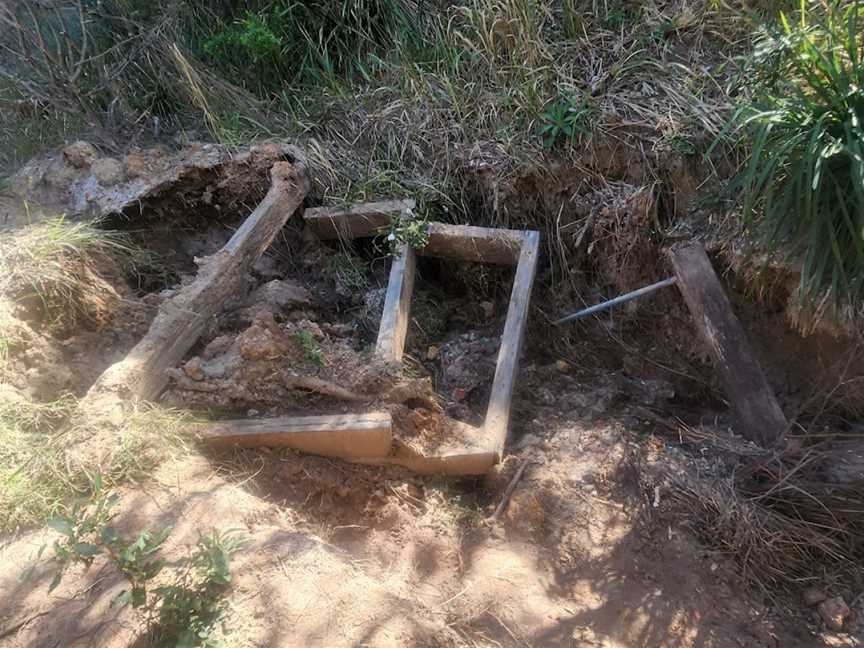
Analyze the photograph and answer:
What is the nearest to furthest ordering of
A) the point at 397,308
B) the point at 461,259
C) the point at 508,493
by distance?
the point at 508,493 < the point at 397,308 < the point at 461,259

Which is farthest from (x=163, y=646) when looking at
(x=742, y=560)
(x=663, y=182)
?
(x=663, y=182)

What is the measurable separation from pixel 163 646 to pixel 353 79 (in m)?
3.28

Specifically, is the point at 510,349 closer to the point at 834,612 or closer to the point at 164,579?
the point at 834,612

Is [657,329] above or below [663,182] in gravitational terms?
below

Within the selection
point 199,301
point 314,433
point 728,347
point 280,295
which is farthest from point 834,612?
point 199,301

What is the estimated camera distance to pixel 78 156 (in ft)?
11.0

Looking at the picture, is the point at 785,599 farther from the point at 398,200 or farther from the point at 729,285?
the point at 398,200

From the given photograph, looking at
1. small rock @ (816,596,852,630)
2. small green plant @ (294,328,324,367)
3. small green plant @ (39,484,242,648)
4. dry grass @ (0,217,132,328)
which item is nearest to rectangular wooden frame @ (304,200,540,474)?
small green plant @ (294,328,324,367)

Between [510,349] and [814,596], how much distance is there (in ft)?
4.58

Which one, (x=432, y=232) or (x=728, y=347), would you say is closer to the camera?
(x=728, y=347)

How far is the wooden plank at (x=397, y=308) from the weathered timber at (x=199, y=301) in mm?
666

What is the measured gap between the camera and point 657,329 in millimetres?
3145

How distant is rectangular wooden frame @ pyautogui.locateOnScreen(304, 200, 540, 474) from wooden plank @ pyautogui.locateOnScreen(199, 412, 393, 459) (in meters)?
0.12

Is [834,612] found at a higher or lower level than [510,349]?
lower
